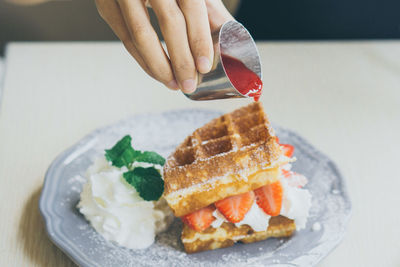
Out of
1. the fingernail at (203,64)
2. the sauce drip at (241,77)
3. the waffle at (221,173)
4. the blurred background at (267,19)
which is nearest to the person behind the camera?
the fingernail at (203,64)

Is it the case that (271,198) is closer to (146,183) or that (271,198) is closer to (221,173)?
(221,173)

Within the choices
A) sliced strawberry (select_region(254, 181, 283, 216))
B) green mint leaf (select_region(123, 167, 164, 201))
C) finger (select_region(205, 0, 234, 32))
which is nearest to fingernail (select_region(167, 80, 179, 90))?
finger (select_region(205, 0, 234, 32))

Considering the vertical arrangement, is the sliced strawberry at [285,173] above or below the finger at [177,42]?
below

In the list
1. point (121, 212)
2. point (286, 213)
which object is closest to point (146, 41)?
point (121, 212)

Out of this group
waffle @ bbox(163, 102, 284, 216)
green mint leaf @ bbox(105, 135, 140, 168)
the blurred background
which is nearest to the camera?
waffle @ bbox(163, 102, 284, 216)

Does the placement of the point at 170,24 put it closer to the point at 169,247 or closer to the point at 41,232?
the point at 169,247

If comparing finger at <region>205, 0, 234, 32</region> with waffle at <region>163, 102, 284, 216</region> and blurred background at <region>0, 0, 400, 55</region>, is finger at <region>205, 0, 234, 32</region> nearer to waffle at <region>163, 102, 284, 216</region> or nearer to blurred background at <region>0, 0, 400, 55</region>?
waffle at <region>163, 102, 284, 216</region>

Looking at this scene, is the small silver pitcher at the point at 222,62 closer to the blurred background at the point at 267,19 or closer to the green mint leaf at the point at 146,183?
the green mint leaf at the point at 146,183

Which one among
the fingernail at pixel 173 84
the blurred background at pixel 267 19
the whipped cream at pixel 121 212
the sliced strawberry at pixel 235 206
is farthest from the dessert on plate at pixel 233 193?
the blurred background at pixel 267 19
